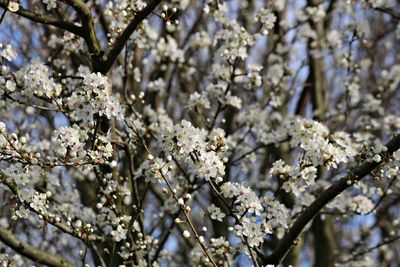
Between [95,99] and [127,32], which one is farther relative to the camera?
[127,32]

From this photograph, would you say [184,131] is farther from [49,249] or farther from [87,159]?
[49,249]

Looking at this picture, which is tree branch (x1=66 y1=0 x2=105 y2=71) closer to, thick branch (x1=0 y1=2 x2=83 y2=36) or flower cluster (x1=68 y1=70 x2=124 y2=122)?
thick branch (x1=0 y1=2 x2=83 y2=36)

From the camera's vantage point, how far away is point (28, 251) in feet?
14.6

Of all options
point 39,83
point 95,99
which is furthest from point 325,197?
point 39,83

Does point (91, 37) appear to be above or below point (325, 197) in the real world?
above

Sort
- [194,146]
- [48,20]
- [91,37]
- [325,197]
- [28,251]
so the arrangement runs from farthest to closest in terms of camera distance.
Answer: [28,251] < [91,37] < [48,20] < [325,197] < [194,146]

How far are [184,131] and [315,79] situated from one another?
503 cm

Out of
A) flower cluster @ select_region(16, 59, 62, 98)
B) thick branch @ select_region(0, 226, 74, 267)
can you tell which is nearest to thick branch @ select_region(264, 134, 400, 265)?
thick branch @ select_region(0, 226, 74, 267)

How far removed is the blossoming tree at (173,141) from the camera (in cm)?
364

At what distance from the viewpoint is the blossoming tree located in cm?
364

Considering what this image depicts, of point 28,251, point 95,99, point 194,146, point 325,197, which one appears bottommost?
point 28,251

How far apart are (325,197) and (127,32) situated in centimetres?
181

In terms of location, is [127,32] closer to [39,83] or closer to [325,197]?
[39,83]

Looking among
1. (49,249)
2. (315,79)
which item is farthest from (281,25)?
(49,249)
